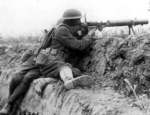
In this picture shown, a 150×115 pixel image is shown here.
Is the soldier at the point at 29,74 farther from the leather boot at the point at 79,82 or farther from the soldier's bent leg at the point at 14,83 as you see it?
the leather boot at the point at 79,82

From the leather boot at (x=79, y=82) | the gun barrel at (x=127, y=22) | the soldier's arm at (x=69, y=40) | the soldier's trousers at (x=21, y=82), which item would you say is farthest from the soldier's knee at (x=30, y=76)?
the gun barrel at (x=127, y=22)

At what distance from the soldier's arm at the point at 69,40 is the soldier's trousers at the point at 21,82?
0.84 metres

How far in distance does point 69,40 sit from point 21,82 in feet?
4.27

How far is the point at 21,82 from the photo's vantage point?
8.15 meters

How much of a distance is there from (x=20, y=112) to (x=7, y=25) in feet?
71.8

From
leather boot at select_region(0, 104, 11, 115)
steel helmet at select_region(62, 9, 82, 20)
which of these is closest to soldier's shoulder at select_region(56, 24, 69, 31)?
steel helmet at select_region(62, 9, 82, 20)

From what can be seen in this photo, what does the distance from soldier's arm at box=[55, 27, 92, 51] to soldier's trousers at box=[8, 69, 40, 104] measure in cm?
84

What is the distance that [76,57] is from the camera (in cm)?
828

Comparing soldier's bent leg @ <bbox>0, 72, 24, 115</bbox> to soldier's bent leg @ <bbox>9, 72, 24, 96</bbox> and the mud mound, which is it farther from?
the mud mound

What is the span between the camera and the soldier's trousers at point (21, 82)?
8078 millimetres

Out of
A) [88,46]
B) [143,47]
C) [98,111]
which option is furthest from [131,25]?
[98,111]

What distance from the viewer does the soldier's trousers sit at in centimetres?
808

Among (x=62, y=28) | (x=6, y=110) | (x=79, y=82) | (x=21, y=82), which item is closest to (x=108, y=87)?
(x=79, y=82)

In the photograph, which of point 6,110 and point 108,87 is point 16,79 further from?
point 108,87
